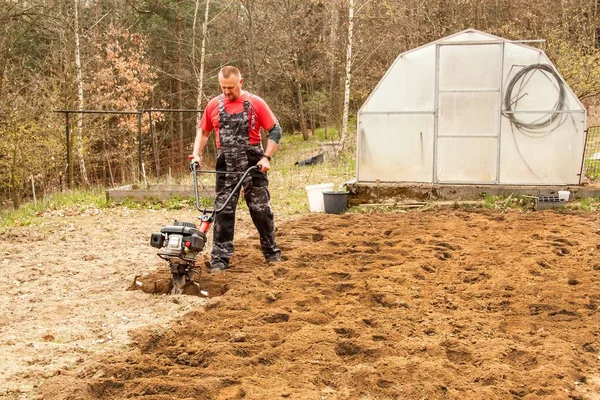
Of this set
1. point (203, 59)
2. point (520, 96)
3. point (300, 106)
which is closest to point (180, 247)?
point (520, 96)

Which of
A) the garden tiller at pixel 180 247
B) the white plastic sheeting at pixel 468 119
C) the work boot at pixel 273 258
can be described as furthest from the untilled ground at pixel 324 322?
the white plastic sheeting at pixel 468 119

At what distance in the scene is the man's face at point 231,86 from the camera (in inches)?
281

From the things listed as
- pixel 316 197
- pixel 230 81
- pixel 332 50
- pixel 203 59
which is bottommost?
pixel 316 197

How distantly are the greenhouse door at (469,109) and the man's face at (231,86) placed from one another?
20.1 ft

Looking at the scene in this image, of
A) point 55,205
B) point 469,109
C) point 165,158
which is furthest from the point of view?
point 165,158

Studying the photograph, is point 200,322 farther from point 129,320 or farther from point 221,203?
point 221,203

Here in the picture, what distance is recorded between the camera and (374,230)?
985 cm

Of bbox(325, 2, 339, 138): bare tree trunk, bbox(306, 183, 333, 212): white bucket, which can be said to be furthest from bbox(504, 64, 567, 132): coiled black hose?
bbox(325, 2, 339, 138): bare tree trunk

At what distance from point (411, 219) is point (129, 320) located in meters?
6.01

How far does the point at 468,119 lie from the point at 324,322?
7.85 m

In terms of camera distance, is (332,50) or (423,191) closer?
(423,191)

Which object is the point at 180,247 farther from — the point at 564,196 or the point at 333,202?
the point at 564,196

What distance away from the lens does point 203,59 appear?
26.2 meters

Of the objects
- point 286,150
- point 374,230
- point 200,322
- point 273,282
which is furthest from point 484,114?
point 286,150
